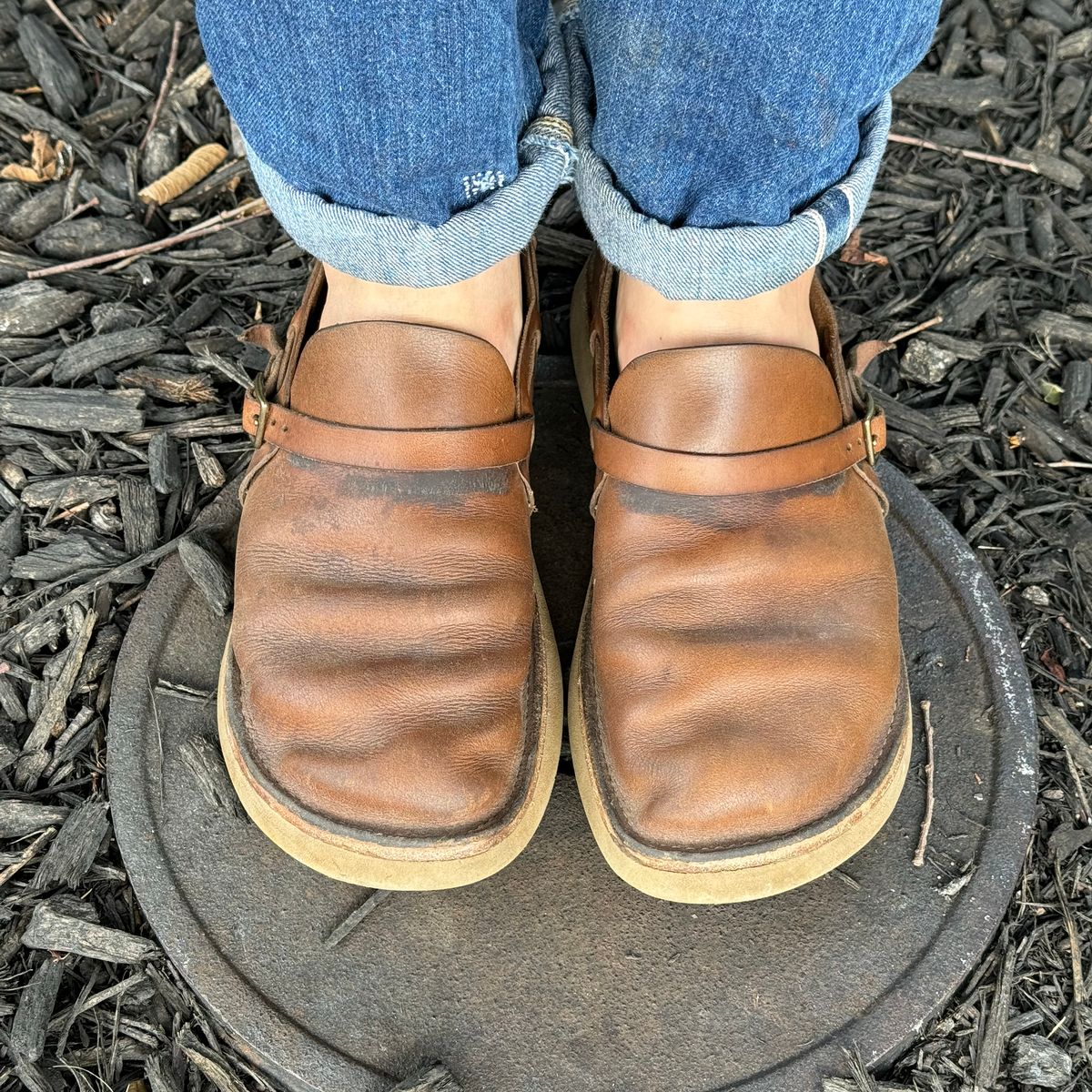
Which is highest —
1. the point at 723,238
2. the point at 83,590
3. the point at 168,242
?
the point at 723,238

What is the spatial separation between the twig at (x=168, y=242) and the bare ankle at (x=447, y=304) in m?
0.59

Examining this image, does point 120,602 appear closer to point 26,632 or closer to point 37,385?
point 26,632

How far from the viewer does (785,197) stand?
928 mm

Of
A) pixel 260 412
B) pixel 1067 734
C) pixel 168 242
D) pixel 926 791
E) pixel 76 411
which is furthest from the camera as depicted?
pixel 168 242

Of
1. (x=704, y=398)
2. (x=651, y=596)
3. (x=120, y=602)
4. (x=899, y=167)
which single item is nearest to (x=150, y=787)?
(x=120, y=602)

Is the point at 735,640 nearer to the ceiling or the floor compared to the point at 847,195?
nearer to the floor

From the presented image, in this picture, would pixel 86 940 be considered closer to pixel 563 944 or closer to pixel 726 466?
pixel 563 944

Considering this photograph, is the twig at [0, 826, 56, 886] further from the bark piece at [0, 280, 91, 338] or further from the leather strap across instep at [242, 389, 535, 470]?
the bark piece at [0, 280, 91, 338]

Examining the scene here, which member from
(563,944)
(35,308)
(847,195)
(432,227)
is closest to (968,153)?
(847,195)

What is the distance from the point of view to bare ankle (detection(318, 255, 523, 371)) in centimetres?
110

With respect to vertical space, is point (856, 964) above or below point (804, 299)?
below

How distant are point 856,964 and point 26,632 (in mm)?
1183

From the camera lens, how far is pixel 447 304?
3.61 ft

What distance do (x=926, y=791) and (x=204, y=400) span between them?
1188 millimetres
